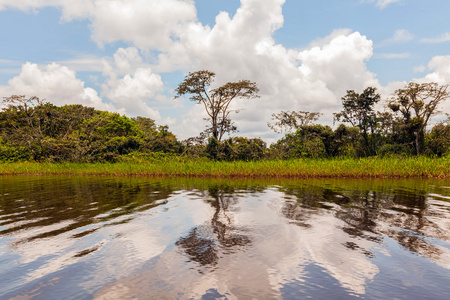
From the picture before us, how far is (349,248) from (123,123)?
120 ft

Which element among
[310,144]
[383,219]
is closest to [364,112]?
[310,144]

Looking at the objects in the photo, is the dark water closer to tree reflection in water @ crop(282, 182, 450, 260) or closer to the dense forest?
tree reflection in water @ crop(282, 182, 450, 260)

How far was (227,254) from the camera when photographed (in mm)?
3559

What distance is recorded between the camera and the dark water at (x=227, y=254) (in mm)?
2650

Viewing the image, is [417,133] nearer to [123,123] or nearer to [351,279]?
[351,279]

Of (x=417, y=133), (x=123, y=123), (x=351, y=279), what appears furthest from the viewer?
(x=123, y=123)

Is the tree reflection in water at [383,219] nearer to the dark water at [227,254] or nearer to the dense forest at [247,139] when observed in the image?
the dark water at [227,254]

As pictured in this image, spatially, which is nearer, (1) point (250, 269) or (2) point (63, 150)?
(1) point (250, 269)

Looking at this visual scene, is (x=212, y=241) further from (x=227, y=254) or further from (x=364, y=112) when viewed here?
(x=364, y=112)

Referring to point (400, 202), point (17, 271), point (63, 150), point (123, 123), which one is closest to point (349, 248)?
point (17, 271)

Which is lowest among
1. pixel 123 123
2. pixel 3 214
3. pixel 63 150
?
A: pixel 3 214

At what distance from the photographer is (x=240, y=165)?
19.2 meters

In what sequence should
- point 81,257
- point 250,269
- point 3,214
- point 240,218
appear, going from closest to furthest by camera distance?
point 250,269 < point 81,257 < point 240,218 < point 3,214

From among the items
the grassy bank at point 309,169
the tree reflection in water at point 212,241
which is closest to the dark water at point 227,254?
the tree reflection in water at point 212,241
